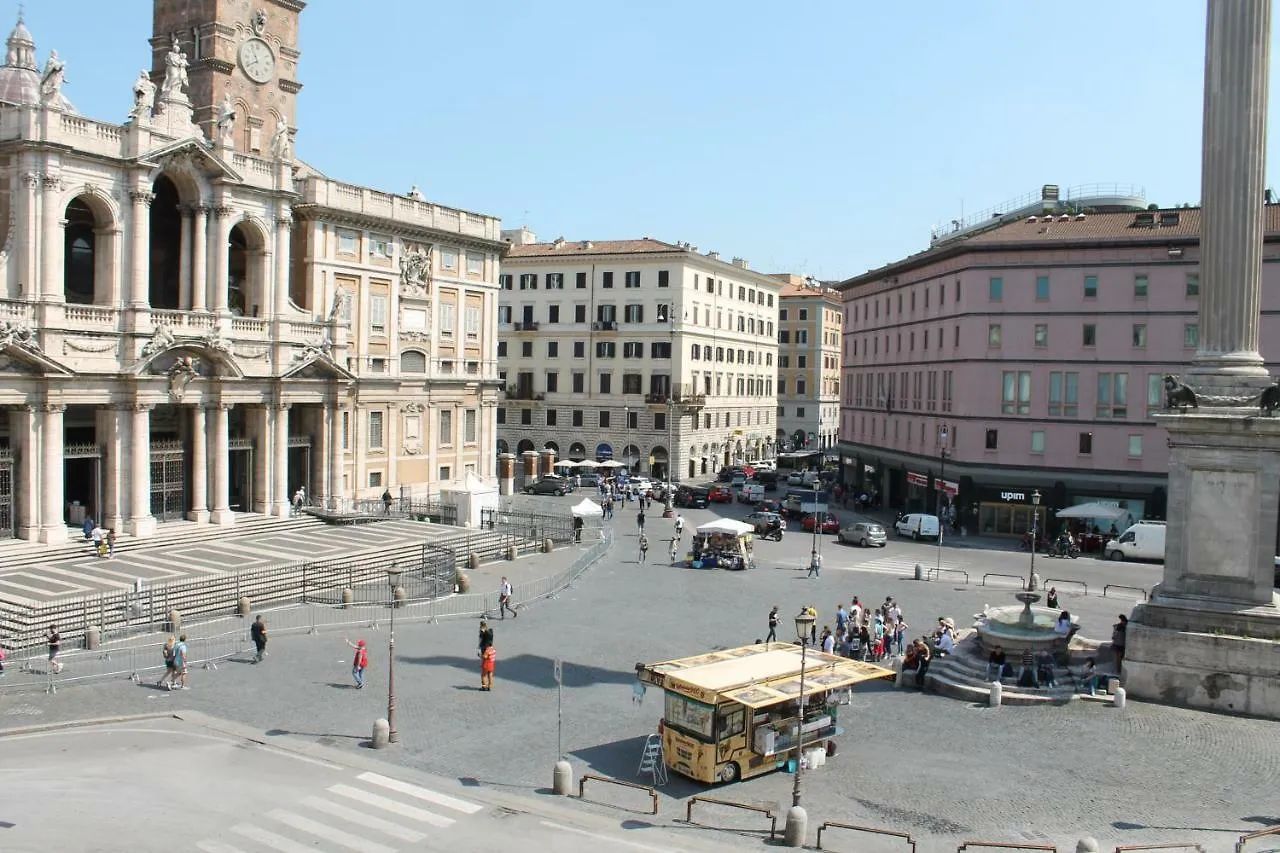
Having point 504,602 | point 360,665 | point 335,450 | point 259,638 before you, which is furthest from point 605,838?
point 335,450

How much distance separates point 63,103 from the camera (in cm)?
3984

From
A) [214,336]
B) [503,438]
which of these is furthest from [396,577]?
[503,438]

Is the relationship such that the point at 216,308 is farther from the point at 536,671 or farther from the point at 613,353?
the point at 613,353

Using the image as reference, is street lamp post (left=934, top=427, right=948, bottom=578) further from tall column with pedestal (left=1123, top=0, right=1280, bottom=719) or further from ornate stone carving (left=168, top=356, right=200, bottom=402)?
ornate stone carving (left=168, top=356, right=200, bottom=402)

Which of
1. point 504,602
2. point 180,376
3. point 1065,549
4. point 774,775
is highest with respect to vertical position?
point 180,376

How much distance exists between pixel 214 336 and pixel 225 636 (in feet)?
59.6

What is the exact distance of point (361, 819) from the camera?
60.5 ft

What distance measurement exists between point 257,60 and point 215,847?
4817 centimetres

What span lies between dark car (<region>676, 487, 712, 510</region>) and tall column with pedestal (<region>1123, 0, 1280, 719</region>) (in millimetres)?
43085

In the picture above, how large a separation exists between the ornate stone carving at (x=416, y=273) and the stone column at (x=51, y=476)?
21.5m

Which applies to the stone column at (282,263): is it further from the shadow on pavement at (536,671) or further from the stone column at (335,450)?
the shadow on pavement at (536,671)

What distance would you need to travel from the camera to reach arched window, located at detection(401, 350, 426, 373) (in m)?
57.9

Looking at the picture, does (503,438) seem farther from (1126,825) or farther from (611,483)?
(1126,825)

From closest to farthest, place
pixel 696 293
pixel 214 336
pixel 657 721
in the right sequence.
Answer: pixel 657 721 → pixel 214 336 → pixel 696 293
